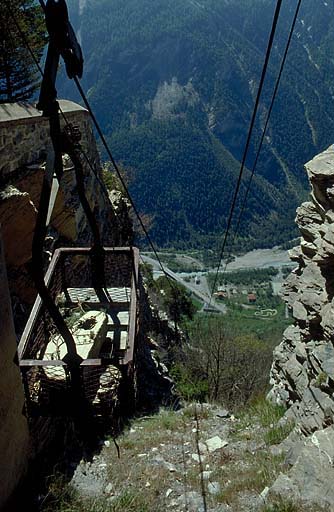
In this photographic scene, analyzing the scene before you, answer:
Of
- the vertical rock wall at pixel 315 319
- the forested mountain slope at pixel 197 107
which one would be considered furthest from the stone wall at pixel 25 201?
the forested mountain slope at pixel 197 107

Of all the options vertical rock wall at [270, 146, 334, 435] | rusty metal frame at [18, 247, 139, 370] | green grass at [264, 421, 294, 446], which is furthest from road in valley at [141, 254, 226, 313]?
rusty metal frame at [18, 247, 139, 370]

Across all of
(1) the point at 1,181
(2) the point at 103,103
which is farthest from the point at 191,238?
(1) the point at 1,181

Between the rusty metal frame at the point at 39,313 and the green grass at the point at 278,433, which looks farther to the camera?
the green grass at the point at 278,433

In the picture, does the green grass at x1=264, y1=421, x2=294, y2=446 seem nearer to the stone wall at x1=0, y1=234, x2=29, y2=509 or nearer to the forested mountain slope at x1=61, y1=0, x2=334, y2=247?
the stone wall at x1=0, y1=234, x2=29, y2=509

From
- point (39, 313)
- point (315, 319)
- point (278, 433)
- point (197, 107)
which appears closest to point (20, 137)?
point (39, 313)

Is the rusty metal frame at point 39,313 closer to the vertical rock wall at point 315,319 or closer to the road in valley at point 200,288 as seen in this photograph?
the vertical rock wall at point 315,319

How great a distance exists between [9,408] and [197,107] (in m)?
168

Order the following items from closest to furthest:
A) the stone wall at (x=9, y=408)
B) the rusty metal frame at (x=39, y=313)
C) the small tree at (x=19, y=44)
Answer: the stone wall at (x=9, y=408) < the rusty metal frame at (x=39, y=313) < the small tree at (x=19, y=44)

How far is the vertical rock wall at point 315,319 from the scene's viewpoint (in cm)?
669

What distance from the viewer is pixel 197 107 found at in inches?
6383

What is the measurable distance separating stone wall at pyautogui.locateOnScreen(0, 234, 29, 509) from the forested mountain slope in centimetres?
10235

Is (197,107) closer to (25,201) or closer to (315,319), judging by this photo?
(25,201)

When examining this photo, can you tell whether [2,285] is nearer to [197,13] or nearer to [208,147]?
[208,147]

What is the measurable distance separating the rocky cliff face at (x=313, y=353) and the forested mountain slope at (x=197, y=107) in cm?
9720
